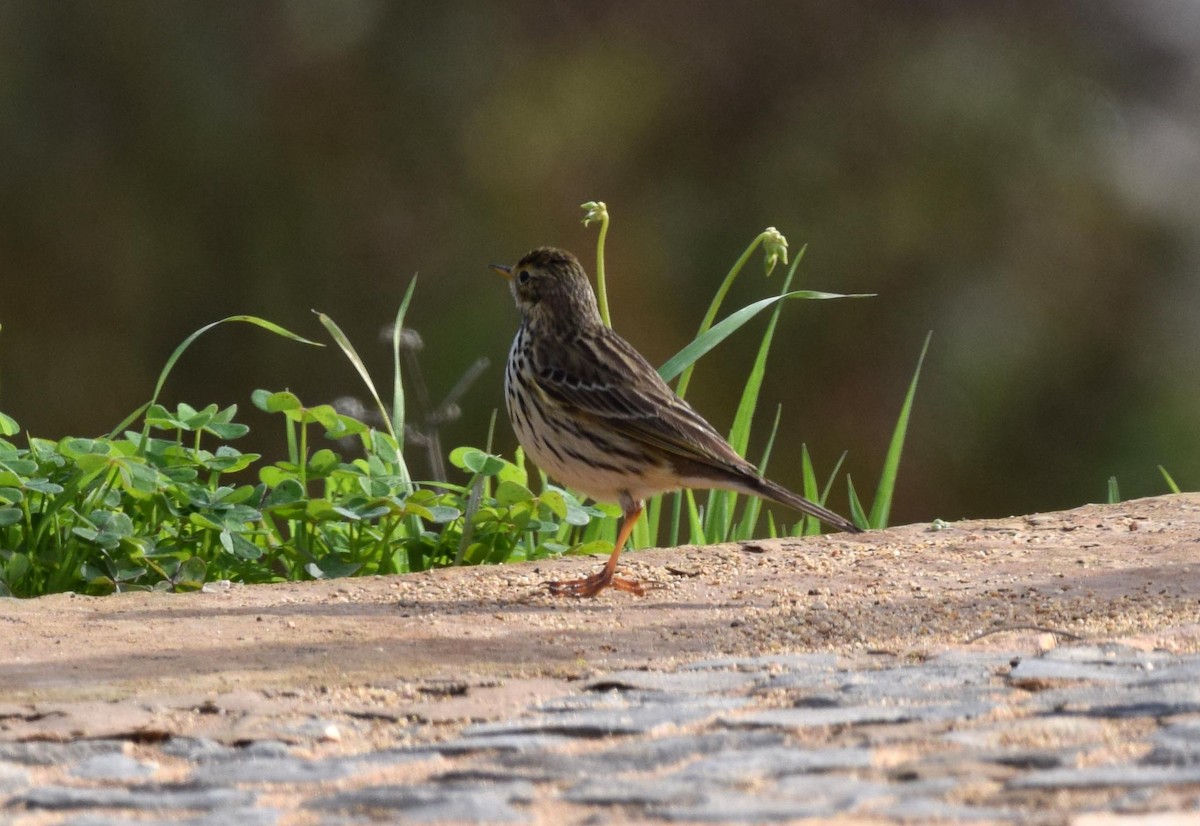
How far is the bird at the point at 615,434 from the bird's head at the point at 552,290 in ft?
0.69

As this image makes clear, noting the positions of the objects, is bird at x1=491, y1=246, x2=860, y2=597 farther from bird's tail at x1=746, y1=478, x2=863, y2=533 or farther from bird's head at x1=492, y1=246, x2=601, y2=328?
bird's head at x1=492, y1=246, x2=601, y2=328

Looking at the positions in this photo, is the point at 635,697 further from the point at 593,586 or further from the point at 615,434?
the point at 615,434

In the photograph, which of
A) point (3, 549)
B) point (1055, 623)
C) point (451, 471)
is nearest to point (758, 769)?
point (1055, 623)

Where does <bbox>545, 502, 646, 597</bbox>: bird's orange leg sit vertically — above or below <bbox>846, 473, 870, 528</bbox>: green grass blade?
below

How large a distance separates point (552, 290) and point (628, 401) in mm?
727

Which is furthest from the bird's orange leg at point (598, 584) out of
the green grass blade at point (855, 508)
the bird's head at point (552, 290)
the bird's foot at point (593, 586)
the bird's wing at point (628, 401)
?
the green grass blade at point (855, 508)

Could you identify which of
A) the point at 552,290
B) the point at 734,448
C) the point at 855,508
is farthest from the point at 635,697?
the point at 855,508

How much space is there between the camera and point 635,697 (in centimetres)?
322

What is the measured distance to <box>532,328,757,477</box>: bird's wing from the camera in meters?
5.03

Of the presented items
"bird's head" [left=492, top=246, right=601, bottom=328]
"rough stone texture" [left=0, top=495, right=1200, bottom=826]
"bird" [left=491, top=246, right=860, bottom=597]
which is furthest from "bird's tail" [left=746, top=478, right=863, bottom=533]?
"bird's head" [left=492, top=246, right=601, bottom=328]

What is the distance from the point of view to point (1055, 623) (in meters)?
3.99

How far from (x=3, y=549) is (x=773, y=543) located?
236cm

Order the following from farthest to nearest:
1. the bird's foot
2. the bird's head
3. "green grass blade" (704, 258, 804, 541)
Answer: "green grass blade" (704, 258, 804, 541)
the bird's head
the bird's foot

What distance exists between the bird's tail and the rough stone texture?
0.51ft
